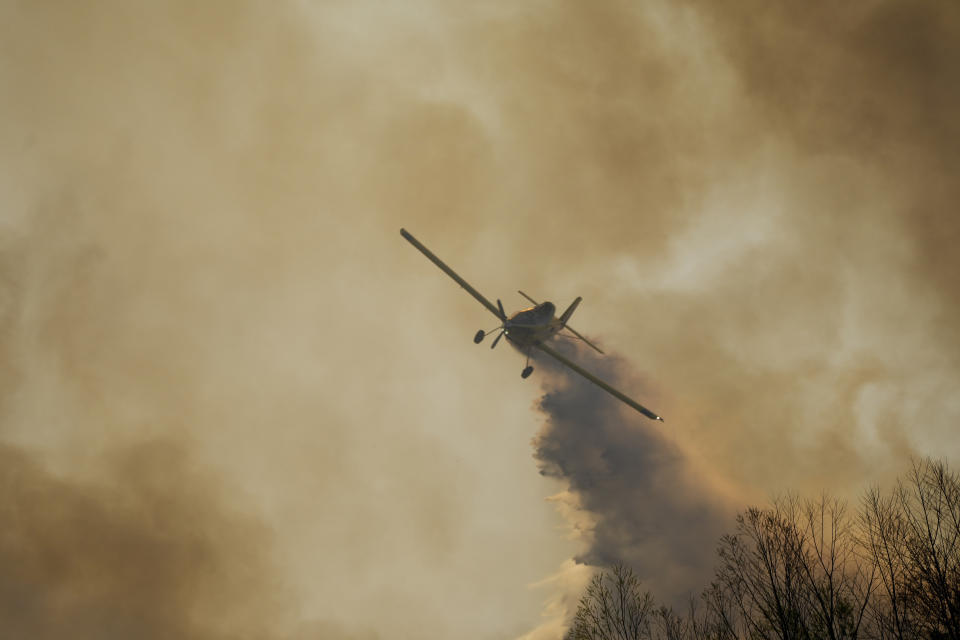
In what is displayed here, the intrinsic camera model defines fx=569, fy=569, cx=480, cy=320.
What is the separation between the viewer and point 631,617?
41188 millimetres

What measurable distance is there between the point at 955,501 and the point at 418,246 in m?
53.3

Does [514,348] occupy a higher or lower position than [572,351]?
lower

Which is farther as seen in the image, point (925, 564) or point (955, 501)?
point (955, 501)

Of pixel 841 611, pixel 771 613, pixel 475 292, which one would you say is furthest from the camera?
pixel 475 292

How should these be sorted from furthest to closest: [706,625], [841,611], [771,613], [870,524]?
[706,625], [870,524], [771,613], [841,611]

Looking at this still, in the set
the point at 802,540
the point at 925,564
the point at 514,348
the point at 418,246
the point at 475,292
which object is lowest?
the point at 925,564

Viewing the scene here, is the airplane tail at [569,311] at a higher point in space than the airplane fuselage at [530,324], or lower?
higher

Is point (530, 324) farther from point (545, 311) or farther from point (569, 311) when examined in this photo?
point (569, 311)

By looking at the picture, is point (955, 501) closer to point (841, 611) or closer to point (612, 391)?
point (841, 611)

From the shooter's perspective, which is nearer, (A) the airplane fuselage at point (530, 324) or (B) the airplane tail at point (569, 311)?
(A) the airplane fuselage at point (530, 324)

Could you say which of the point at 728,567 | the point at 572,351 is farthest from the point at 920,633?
the point at 572,351

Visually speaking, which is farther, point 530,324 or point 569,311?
point 569,311

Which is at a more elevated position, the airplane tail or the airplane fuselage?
the airplane tail

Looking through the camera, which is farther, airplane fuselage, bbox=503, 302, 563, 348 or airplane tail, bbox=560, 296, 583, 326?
airplane tail, bbox=560, 296, 583, 326
